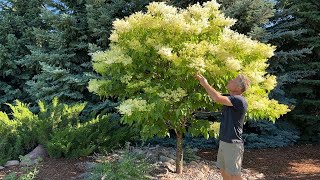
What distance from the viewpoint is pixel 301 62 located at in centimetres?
840

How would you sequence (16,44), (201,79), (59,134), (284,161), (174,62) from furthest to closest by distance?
1. (16,44)
2. (284,161)
3. (59,134)
4. (174,62)
5. (201,79)

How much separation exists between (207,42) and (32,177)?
2640 mm

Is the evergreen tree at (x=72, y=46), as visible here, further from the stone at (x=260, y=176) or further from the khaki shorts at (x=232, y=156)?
the khaki shorts at (x=232, y=156)

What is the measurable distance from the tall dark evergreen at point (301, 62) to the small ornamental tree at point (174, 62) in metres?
3.48

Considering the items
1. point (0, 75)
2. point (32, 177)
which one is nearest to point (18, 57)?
point (0, 75)

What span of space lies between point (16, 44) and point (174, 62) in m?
6.16

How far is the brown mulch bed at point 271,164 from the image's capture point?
5.02 m

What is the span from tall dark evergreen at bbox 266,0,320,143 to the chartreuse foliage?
3.48 meters

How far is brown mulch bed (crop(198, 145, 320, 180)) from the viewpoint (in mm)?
5785

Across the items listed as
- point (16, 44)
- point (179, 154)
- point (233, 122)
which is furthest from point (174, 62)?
point (16, 44)

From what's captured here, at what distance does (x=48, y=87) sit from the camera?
25.7ft

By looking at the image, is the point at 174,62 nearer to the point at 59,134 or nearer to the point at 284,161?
the point at 59,134

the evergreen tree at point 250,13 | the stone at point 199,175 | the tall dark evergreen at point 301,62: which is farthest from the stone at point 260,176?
the evergreen tree at point 250,13

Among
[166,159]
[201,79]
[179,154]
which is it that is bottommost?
[166,159]
